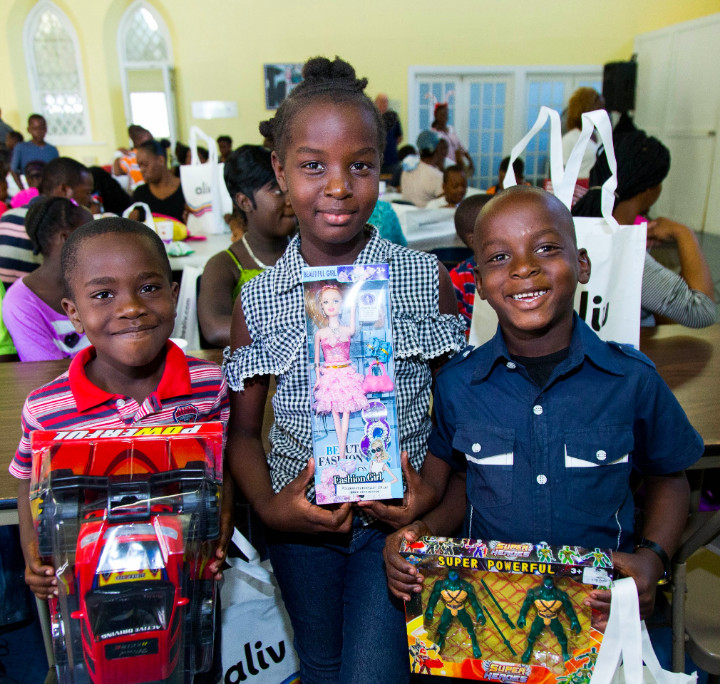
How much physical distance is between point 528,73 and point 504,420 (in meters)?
11.5

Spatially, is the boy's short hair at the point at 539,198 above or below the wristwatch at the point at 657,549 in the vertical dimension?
above

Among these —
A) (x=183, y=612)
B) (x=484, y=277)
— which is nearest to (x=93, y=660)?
(x=183, y=612)

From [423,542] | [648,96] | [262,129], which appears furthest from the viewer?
[648,96]

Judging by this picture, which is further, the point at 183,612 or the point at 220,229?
the point at 220,229

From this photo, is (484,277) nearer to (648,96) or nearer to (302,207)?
(302,207)

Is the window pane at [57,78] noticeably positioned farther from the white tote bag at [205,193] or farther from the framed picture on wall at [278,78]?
the white tote bag at [205,193]

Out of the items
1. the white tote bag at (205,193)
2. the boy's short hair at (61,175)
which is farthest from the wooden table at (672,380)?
the white tote bag at (205,193)

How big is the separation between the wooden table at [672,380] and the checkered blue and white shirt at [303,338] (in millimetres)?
688

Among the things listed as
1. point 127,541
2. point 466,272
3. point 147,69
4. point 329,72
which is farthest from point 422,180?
point 147,69

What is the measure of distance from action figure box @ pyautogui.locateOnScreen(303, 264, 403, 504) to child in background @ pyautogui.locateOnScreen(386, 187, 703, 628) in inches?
6.9

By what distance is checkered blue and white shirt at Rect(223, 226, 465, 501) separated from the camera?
1.29 meters

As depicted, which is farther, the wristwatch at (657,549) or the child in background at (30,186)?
the child in background at (30,186)

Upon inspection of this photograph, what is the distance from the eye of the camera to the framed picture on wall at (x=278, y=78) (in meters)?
10.6

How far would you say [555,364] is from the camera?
1304 mm
